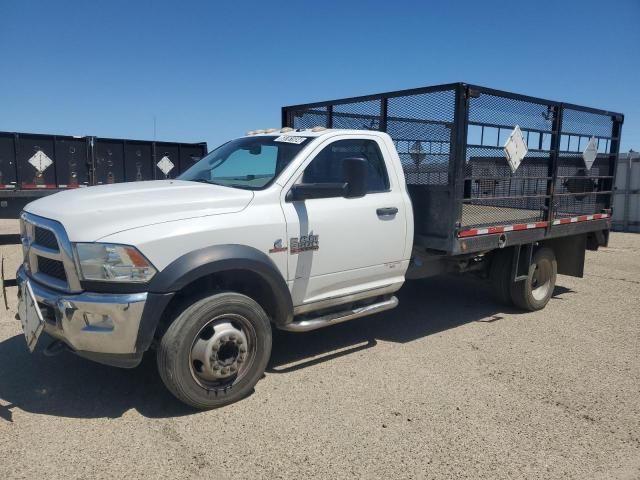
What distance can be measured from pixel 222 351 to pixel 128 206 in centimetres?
124

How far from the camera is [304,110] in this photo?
6.77m

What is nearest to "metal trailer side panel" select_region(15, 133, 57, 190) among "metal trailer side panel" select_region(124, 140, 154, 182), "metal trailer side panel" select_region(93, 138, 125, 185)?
"metal trailer side panel" select_region(93, 138, 125, 185)

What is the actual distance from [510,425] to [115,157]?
12.6 meters

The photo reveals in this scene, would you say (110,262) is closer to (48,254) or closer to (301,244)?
(48,254)

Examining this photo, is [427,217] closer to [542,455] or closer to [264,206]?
[264,206]

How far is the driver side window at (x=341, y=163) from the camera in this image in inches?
178

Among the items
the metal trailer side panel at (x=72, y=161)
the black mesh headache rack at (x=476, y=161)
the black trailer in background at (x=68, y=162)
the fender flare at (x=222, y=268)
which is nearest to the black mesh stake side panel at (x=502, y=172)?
the black mesh headache rack at (x=476, y=161)

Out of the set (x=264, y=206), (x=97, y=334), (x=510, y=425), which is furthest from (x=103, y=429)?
(x=510, y=425)

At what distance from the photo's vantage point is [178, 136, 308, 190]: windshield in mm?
4496

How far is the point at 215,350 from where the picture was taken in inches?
148

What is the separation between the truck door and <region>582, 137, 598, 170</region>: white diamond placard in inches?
138

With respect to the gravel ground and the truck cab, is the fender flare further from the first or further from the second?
the gravel ground

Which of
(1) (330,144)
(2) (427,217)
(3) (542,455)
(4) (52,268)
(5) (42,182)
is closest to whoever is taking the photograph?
(3) (542,455)

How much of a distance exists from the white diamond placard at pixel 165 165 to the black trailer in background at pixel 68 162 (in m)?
0.06
